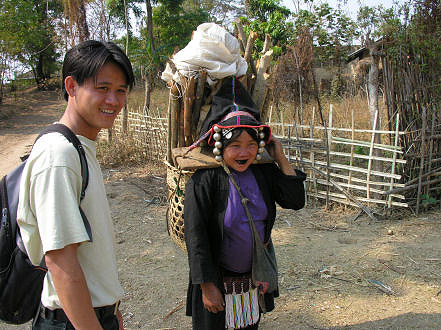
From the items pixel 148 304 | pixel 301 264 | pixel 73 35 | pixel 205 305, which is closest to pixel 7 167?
pixel 73 35

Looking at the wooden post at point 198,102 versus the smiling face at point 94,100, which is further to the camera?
the wooden post at point 198,102

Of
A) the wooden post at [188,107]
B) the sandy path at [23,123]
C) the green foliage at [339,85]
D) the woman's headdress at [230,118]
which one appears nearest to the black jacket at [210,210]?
the woman's headdress at [230,118]

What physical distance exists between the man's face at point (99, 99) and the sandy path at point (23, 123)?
7.90 metres

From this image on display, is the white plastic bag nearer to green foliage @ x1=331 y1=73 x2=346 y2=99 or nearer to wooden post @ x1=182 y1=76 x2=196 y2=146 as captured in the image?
wooden post @ x1=182 y1=76 x2=196 y2=146

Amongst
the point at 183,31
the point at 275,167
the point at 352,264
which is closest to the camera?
the point at 275,167

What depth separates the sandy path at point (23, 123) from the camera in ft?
32.9

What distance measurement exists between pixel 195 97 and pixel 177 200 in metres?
0.61

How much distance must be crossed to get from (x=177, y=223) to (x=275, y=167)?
65 centimetres

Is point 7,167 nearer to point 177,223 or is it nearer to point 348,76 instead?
point 177,223

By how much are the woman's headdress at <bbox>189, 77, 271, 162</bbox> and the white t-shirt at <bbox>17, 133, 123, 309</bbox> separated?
0.76 m

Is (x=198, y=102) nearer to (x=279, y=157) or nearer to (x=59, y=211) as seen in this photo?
(x=279, y=157)

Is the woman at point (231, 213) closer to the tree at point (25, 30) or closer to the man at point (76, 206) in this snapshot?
the man at point (76, 206)

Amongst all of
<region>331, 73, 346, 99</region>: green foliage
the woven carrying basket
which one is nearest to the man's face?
the woven carrying basket

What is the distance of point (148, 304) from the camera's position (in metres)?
3.22
